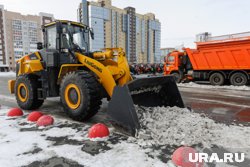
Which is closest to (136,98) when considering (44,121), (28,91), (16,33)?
(44,121)

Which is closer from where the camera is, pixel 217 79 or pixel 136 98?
pixel 136 98

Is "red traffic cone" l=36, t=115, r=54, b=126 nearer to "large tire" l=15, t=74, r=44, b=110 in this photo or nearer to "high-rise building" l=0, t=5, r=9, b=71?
"large tire" l=15, t=74, r=44, b=110

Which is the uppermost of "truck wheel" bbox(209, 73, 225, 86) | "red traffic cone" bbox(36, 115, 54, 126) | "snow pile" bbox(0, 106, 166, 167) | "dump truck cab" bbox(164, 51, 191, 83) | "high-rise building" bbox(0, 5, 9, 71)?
"high-rise building" bbox(0, 5, 9, 71)

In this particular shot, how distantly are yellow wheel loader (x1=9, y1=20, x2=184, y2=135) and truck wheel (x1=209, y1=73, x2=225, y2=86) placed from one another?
28.9ft

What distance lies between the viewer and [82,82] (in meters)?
4.20

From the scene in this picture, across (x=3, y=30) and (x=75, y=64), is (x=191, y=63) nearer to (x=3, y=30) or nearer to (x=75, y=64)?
(x=75, y=64)

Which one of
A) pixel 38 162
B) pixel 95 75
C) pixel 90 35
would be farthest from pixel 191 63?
pixel 38 162

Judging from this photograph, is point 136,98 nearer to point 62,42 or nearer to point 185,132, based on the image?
point 185,132

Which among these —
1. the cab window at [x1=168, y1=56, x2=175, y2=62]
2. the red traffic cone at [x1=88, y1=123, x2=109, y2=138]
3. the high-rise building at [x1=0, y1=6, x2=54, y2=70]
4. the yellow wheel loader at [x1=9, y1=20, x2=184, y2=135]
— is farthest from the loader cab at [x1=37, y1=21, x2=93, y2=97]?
the high-rise building at [x1=0, y1=6, x2=54, y2=70]

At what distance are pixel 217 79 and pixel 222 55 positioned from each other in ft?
5.16

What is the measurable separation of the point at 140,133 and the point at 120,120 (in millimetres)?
479

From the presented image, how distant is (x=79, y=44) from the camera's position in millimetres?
5668

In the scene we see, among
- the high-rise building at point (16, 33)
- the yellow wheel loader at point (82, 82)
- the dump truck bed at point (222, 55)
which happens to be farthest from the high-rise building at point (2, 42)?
the yellow wheel loader at point (82, 82)

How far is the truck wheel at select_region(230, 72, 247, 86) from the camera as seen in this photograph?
450 inches
